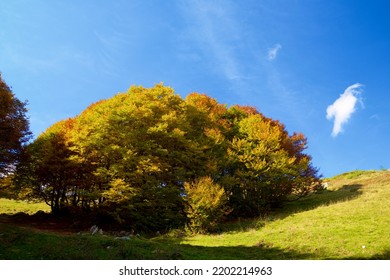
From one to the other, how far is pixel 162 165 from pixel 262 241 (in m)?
13.8

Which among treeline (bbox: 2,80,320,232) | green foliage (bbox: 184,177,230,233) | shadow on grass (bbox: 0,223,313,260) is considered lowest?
shadow on grass (bbox: 0,223,313,260)

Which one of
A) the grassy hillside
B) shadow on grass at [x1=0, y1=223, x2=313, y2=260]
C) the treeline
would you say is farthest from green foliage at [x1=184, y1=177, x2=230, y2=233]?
shadow on grass at [x1=0, y1=223, x2=313, y2=260]

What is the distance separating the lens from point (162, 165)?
32.8 meters

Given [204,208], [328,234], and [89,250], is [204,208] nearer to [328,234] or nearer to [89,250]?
[328,234]

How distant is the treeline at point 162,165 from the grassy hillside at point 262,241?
179 inches

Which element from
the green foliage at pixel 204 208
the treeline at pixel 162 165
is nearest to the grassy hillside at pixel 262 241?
the green foliage at pixel 204 208

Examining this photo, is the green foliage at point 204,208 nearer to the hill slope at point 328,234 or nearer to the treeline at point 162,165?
the treeline at point 162,165

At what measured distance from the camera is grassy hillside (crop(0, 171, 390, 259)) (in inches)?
608

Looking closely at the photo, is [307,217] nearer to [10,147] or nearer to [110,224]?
[110,224]

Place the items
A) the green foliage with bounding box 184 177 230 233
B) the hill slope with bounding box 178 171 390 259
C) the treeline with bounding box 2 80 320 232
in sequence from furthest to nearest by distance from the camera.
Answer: the treeline with bounding box 2 80 320 232
the green foliage with bounding box 184 177 230 233
the hill slope with bounding box 178 171 390 259

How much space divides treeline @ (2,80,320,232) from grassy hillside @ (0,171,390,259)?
4555 mm

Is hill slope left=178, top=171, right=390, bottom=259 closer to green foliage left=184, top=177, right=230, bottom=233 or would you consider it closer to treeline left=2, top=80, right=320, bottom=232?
green foliage left=184, top=177, right=230, bottom=233

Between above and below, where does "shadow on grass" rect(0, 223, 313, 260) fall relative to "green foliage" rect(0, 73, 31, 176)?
below
